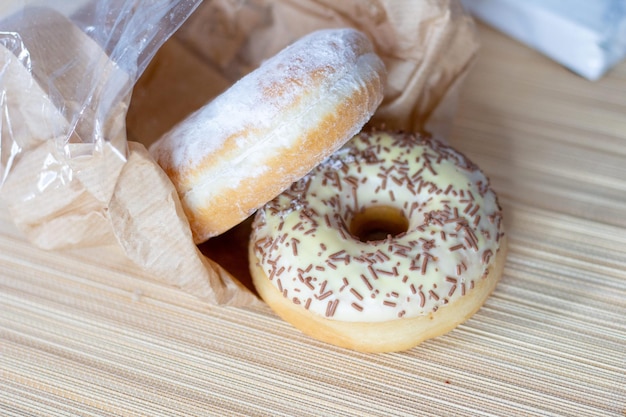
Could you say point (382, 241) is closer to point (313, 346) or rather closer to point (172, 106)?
point (313, 346)

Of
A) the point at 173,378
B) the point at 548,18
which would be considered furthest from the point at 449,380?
the point at 548,18

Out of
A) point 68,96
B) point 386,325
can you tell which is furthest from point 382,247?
point 68,96

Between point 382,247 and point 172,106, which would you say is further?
point 172,106

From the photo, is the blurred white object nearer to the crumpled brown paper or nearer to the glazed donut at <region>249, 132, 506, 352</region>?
the crumpled brown paper

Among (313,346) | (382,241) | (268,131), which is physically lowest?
(313,346)

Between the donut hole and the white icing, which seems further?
the donut hole

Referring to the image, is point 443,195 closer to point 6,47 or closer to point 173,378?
point 173,378

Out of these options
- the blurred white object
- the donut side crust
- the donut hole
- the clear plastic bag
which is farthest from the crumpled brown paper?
the blurred white object
